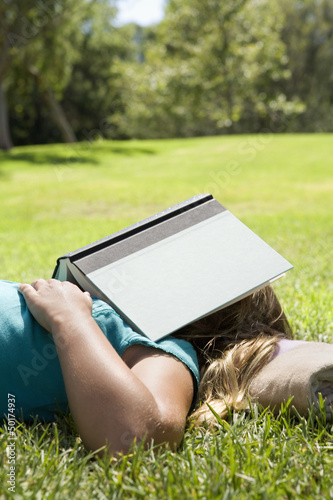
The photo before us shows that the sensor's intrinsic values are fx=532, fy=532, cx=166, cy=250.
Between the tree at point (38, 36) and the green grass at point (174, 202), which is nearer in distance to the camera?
the green grass at point (174, 202)

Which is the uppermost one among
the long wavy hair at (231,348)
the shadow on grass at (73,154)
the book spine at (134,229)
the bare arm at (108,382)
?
the book spine at (134,229)

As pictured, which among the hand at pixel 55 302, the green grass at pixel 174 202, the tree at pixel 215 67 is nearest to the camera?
the green grass at pixel 174 202

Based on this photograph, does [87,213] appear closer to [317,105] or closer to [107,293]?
[107,293]

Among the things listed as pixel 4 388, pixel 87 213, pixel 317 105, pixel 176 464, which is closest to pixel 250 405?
pixel 176 464

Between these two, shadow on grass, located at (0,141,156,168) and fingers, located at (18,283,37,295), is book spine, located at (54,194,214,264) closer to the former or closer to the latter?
fingers, located at (18,283,37,295)

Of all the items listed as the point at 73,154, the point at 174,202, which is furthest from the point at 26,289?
the point at 73,154

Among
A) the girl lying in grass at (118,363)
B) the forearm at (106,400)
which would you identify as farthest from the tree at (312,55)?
the forearm at (106,400)

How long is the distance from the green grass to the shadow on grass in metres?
0.04

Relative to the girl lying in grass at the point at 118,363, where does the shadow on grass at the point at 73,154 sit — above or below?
below

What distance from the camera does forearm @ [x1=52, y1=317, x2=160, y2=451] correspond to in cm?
140

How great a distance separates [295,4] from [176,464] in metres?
32.0

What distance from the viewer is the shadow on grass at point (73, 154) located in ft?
52.6

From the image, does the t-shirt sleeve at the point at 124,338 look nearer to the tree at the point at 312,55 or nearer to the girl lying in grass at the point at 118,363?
the girl lying in grass at the point at 118,363

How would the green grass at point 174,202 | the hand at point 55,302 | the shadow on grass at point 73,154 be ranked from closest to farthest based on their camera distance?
the green grass at point 174,202 → the hand at point 55,302 → the shadow on grass at point 73,154
